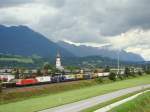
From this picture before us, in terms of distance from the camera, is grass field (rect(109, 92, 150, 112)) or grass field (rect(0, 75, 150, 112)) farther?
grass field (rect(0, 75, 150, 112))

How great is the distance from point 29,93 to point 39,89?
24.4 ft

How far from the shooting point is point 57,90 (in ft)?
319

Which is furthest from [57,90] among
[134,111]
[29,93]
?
[134,111]

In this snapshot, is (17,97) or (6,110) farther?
(17,97)

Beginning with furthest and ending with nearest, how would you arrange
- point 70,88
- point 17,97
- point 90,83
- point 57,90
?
point 90,83, point 70,88, point 57,90, point 17,97

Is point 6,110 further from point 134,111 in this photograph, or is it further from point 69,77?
point 69,77

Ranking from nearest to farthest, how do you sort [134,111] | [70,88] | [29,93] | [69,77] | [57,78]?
[134,111], [29,93], [70,88], [57,78], [69,77]

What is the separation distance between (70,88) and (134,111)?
58395 mm

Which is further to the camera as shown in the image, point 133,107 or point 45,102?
point 45,102

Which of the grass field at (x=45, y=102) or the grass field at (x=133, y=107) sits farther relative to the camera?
the grass field at (x=45, y=102)

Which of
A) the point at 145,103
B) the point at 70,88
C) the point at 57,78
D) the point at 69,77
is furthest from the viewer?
the point at 69,77

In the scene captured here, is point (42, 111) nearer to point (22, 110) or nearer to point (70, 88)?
point (22, 110)

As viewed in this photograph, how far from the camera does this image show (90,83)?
12756cm

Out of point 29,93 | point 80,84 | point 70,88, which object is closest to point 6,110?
point 29,93
